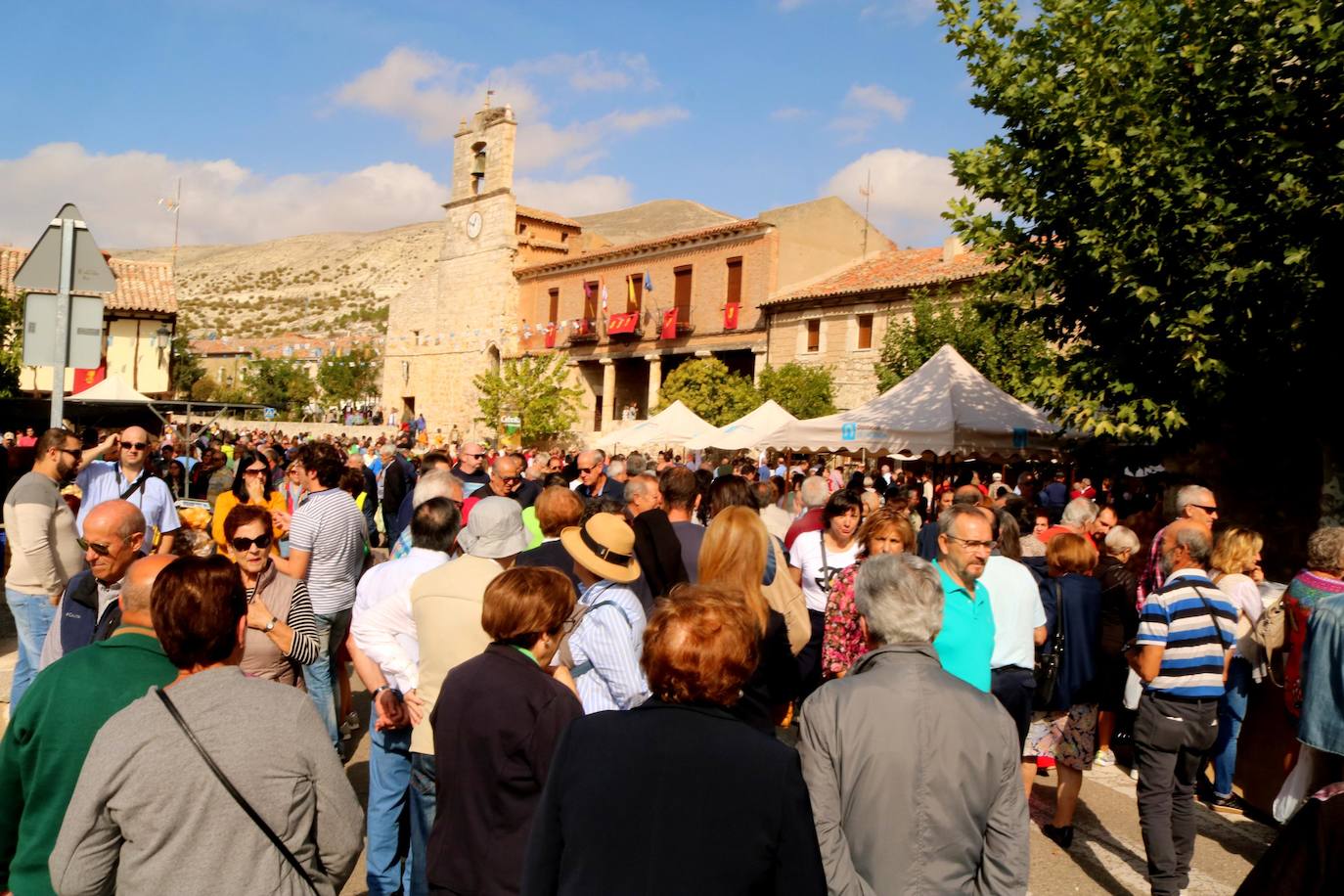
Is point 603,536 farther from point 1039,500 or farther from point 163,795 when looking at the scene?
point 1039,500

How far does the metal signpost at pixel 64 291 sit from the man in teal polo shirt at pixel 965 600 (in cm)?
490

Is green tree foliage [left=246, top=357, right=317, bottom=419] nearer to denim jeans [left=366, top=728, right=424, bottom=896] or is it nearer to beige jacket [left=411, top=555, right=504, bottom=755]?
denim jeans [left=366, top=728, right=424, bottom=896]

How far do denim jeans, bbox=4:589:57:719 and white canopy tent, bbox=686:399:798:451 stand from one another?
10.8 meters

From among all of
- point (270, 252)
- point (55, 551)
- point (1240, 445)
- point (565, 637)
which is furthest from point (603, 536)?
point (270, 252)

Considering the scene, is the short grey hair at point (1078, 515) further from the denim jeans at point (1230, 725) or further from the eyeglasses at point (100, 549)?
the eyeglasses at point (100, 549)

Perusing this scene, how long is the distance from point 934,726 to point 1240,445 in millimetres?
9306

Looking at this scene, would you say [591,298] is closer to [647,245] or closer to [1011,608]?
[647,245]

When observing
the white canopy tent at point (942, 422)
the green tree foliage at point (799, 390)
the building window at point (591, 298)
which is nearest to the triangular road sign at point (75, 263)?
the white canopy tent at point (942, 422)

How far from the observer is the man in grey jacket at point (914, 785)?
8.55 ft

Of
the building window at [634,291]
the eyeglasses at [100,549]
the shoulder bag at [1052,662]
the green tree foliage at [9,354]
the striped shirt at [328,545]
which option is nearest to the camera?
the eyeglasses at [100,549]

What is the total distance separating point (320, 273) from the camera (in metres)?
109

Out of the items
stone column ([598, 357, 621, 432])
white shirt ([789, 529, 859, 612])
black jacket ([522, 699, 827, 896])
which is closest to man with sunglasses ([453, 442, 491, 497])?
white shirt ([789, 529, 859, 612])

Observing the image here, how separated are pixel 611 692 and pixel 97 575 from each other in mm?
2278

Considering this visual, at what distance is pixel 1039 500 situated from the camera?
1254 centimetres
